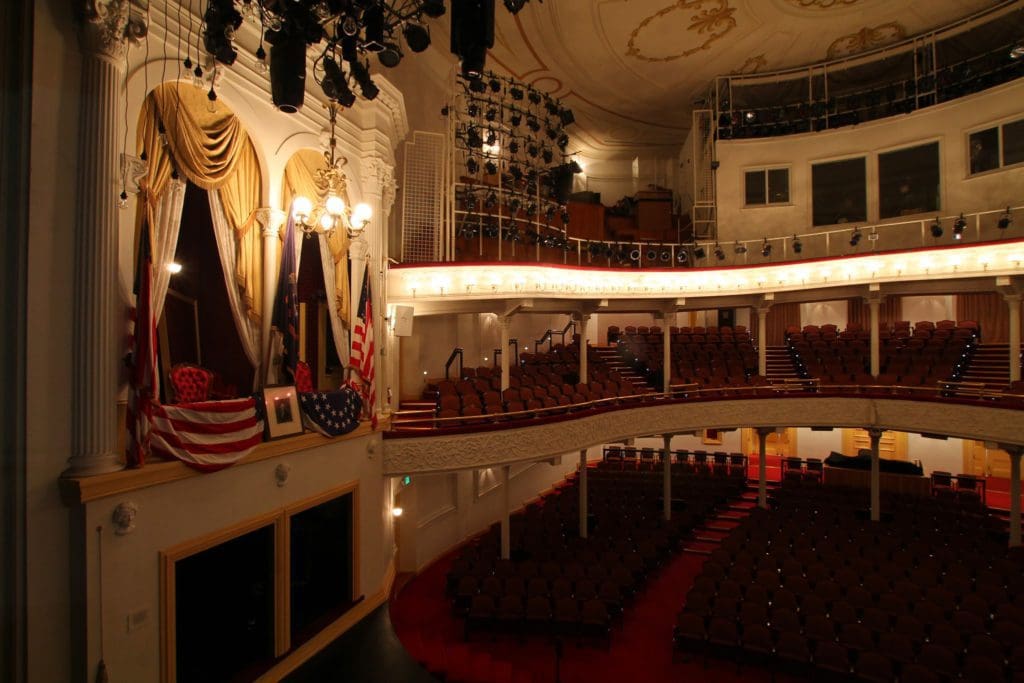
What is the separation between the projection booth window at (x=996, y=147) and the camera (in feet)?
49.3

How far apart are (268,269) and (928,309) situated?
2304 cm

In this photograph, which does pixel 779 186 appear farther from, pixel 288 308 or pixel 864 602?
pixel 288 308

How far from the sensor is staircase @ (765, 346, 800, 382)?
1823 centimetres

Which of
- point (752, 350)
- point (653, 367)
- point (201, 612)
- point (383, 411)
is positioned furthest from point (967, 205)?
point (201, 612)

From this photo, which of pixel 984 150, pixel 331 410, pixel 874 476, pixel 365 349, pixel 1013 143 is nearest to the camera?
pixel 331 410

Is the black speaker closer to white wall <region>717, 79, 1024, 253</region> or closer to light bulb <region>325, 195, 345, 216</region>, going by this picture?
light bulb <region>325, 195, 345, 216</region>

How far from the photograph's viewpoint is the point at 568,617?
902cm

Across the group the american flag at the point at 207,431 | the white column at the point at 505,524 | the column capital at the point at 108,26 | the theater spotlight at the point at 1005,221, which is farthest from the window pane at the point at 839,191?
the column capital at the point at 108,26

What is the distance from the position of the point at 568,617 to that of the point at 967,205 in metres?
16.7

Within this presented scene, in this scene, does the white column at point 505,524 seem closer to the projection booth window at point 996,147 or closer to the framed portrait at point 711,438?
the framed portrait at point 711,438

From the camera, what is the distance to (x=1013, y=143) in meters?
15.1

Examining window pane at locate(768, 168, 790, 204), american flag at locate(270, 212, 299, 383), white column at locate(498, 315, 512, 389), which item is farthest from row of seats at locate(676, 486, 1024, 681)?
window pane at locate(768, 168, 790, 204)

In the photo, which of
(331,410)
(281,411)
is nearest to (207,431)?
(281,411)

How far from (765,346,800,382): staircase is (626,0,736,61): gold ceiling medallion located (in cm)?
1057
